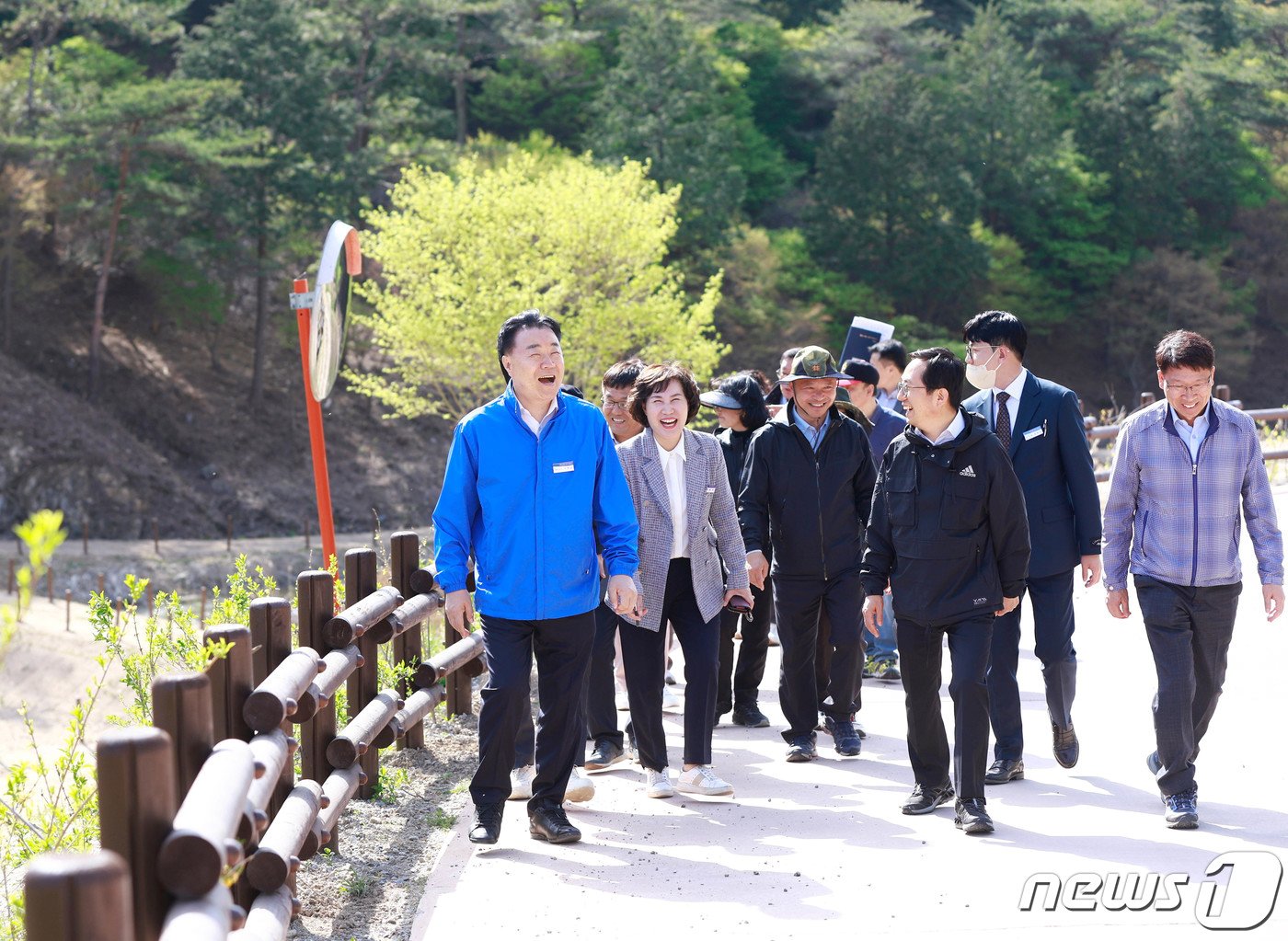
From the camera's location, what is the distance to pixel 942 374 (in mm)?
5730

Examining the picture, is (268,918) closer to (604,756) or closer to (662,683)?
(662,683)

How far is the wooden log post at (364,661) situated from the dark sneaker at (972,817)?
250 centimetres

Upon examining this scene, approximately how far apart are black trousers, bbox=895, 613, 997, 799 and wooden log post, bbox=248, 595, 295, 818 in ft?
7.67

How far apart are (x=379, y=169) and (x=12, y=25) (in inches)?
342

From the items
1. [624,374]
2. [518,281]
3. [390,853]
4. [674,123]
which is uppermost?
[674,123]

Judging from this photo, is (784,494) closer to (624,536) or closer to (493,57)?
(624,536)

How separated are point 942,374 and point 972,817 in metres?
1.69

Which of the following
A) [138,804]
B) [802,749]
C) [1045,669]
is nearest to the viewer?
[138,804]

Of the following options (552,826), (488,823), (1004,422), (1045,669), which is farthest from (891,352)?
(488,823)

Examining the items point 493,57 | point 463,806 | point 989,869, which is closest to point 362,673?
point 463,806

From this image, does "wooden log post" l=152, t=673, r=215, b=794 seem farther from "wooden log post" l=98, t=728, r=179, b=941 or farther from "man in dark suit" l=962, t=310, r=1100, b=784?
"man in dark suit" l=962, t=310, r=1100, b=784

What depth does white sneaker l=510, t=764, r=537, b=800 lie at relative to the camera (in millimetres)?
6414

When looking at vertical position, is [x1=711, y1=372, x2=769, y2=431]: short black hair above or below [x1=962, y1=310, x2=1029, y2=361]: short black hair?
below

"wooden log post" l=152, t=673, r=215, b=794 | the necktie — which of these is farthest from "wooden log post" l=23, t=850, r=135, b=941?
the necktie
